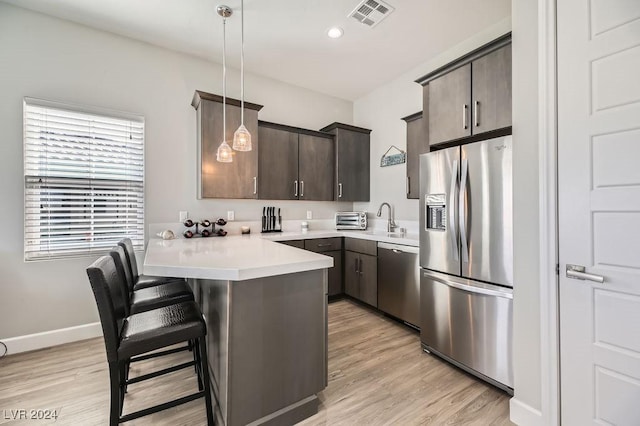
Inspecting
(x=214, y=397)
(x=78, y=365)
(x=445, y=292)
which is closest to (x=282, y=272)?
(x=214, y=397)

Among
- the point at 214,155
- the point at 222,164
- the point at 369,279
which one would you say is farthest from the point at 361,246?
the point at 214,155

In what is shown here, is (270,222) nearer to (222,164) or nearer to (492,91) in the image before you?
Answer: (222,164)

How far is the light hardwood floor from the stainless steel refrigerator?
220 mm

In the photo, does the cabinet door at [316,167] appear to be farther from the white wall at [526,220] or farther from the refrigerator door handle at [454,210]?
the white wall at [526,220]

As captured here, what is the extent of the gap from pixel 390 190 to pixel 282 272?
2861 mm

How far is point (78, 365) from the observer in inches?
88.0

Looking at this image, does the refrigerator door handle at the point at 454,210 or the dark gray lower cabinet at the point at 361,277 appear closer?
the refrigerator door handle at the point at 454,210

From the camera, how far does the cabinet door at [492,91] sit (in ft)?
6.54

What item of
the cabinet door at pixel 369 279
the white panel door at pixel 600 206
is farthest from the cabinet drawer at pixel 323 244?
the white panel door at pixel 600 206

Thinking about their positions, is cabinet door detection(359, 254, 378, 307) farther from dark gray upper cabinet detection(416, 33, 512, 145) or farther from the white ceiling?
the white ceiling

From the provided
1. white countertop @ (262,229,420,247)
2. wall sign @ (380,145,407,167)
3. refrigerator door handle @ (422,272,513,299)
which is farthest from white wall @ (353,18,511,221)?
refrigerator door handle @ (422,272,513,299)

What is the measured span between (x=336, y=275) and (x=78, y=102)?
11.4 feet

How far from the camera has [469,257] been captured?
81.7 inches

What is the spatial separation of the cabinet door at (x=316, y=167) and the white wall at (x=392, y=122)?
0.71 metres
